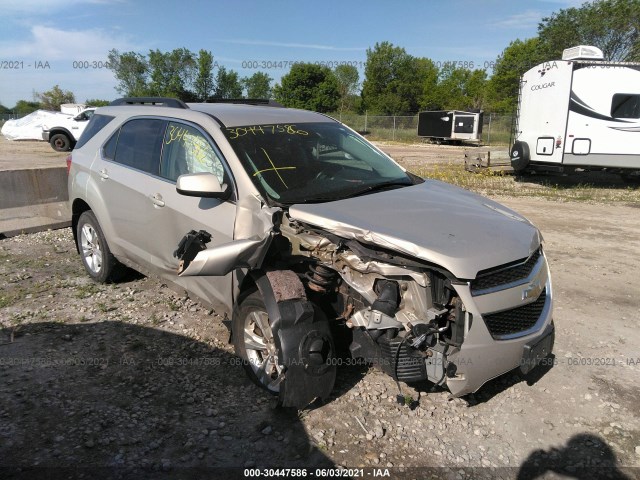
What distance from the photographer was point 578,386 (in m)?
3.56

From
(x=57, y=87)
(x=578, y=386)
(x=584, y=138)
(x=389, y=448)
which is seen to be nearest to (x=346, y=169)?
(x=389, y=448)

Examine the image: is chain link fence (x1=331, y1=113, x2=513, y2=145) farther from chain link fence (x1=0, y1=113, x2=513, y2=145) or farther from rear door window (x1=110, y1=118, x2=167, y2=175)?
rear door window (x1=110, y1=118, x2=167, y2=175)

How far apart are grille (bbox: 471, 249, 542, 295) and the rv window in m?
11.0

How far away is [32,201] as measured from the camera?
771cm

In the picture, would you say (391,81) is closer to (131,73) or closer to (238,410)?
(131,73)

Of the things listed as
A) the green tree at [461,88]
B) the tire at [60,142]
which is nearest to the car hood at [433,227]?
the tire at [60,142]

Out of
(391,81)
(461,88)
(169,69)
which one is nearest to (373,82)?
(391,81)

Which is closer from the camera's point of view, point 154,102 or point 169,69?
point 154,102

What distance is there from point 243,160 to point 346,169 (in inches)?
35.2

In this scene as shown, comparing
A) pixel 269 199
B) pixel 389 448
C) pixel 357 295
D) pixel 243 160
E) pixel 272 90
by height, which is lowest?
pixel 389 448

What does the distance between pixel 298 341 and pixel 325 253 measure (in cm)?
58

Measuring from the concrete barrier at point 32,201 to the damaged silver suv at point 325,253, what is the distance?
410cm

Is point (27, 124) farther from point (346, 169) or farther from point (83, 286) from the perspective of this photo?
point (346, 169)

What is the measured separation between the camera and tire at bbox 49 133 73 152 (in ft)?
70.9
